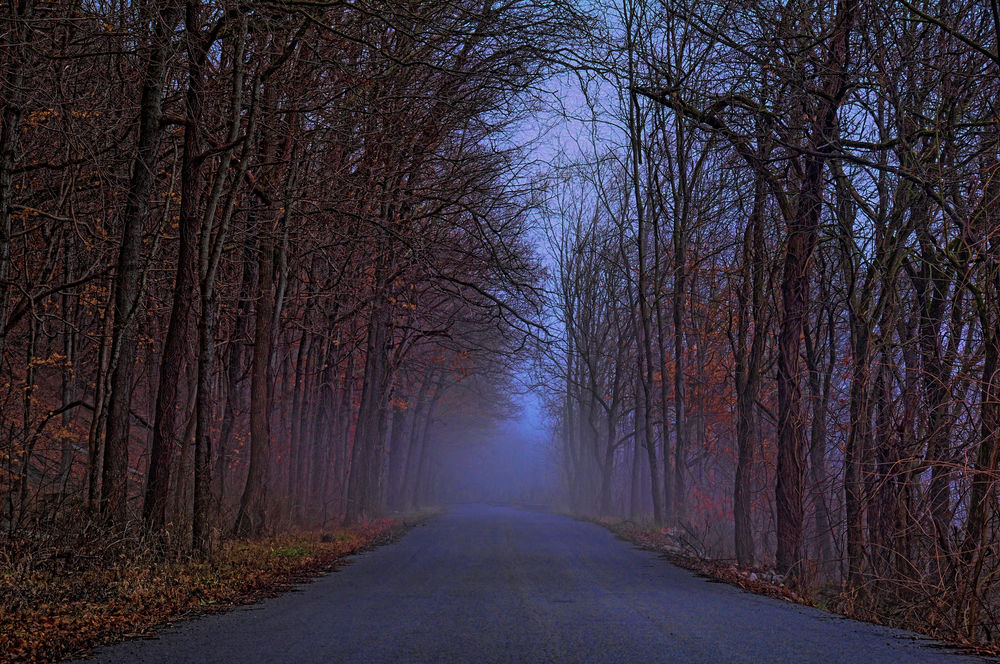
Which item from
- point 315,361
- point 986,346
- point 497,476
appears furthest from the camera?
point 497,476

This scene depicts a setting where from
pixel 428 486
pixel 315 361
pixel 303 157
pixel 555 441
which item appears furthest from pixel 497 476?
pixel 303 157

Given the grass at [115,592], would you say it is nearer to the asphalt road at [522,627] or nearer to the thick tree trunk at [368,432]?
the asphalt road at [522,627]

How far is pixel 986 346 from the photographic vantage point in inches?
361

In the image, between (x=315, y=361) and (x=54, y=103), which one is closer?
(x=54, y=103)

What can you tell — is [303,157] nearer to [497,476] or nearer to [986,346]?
[986,346]

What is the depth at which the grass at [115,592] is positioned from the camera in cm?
646

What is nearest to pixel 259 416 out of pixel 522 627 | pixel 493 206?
pixel 493 206

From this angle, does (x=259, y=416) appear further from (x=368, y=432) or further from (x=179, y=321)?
Answer: (x=368, y=432)

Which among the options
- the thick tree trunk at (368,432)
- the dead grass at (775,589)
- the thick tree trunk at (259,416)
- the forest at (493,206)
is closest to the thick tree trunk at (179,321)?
the forest at (493,206)

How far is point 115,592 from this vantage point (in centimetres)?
838

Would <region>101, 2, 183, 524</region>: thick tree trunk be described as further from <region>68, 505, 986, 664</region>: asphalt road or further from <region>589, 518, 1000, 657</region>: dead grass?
<region>589, 518, 1000, 657</region>: dead grass

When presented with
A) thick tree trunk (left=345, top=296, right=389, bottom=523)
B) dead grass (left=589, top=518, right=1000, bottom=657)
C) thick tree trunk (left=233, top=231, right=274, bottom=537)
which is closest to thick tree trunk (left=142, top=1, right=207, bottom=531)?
thick tree trunk (left=233, top=231, right=274, bottom=537)

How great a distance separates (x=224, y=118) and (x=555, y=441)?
68.9 meters

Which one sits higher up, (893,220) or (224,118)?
(224,118)
